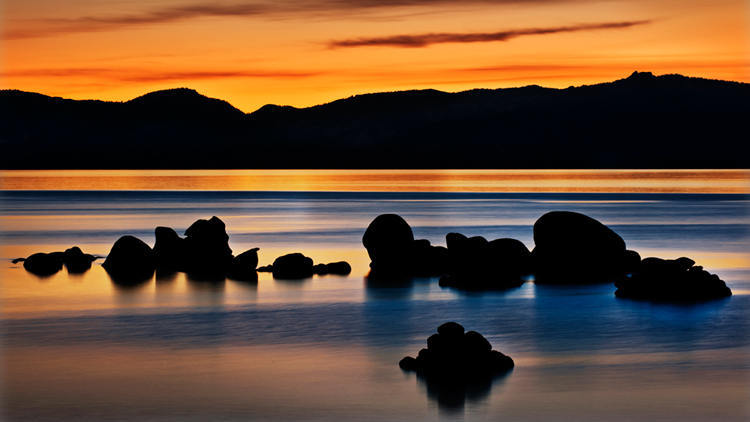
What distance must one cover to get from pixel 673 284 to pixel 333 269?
1001cm

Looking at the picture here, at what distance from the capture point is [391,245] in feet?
87.1

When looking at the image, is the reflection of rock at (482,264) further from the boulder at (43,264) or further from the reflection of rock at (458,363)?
the boulder at (43,264)

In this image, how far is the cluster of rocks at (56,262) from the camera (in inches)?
1055

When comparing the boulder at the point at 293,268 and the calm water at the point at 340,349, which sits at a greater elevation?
the boulder at the point at 293,268

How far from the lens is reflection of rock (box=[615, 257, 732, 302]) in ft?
69.7

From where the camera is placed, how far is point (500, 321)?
18250mm

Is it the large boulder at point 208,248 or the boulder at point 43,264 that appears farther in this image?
the boulder at point 43,264

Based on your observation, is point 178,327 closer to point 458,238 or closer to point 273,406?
point 273,406

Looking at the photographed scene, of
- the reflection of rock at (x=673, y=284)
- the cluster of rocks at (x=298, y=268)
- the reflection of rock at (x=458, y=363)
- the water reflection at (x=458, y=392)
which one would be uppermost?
the cluster of rocks at (x=298, y=268)

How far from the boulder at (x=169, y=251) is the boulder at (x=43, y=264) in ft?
9.76

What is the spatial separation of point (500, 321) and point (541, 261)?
7.94m

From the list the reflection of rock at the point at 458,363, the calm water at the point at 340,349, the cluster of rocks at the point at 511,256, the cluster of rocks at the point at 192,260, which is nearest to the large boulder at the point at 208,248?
the cluster of rocks at the point at 192,260

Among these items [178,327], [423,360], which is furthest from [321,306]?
[423,360]

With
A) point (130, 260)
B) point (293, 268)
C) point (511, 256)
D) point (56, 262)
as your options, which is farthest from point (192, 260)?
point (511, 256)
